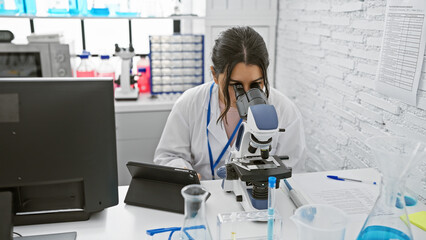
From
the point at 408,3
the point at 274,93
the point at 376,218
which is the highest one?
the point at 408,3

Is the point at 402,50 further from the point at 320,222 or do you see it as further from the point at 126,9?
the point at 126,9

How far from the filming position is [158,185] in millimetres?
1419

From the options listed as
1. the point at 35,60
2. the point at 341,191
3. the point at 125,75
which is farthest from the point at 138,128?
the point at 341,191

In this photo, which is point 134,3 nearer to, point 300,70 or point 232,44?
point 300,70

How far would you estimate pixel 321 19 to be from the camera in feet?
7.46

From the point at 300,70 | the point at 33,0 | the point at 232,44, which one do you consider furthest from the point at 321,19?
the point at 33,0

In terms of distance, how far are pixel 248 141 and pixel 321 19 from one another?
128cm

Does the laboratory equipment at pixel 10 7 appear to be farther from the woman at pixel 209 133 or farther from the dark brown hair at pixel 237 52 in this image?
the dark brown hair at pixel 237 52

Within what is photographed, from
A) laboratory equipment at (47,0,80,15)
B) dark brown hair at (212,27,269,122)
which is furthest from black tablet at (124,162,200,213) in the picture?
laboratory equipment at (47,0,80,15)

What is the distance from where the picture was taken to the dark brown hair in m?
1.52

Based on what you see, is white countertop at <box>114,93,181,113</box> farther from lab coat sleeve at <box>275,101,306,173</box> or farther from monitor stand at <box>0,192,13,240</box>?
monitor stand at <box>0,192,13,240</box>

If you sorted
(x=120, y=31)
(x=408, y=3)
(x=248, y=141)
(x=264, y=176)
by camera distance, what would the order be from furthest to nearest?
(x=120, y=31)
(x=408, y=3)
(x=248, y=141)
(x=264, y=176)

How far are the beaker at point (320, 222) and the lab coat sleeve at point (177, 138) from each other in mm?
870

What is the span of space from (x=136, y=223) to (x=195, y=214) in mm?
394
